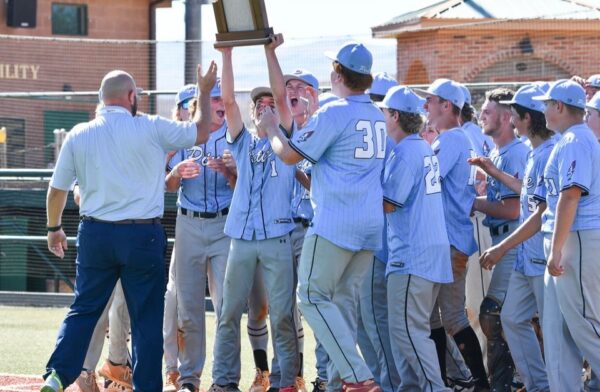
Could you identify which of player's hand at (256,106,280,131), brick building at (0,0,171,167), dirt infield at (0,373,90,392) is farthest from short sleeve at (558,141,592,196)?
brick building at (0,0,171,167)

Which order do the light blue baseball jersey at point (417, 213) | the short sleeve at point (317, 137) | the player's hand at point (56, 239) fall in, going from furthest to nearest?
the player's hand at point (56, 239)
the light blue baseball jersey at point (417, 213)
the short sleeve at point (317, 137)

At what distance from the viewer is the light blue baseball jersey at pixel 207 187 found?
8609 millimetres

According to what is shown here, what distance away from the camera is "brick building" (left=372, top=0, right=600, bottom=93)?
2105 centimetres

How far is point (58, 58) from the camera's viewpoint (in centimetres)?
2605

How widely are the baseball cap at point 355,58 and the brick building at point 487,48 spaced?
13.5m

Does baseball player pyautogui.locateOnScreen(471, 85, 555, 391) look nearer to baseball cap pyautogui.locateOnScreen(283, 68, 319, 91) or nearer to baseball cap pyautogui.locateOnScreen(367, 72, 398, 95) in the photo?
baseball cap pyautogui.locateOnScreen(367, 72, 398, 95)

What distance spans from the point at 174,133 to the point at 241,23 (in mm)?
782

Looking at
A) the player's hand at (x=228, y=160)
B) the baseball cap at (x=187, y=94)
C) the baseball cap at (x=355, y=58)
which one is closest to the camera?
the baseball cap at (x=355, y=58)

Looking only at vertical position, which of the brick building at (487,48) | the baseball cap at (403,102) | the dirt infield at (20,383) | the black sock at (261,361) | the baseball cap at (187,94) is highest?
the brick building at (487,48)

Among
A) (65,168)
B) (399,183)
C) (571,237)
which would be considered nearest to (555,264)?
(571,237)

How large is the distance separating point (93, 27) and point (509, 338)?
23.8 metres

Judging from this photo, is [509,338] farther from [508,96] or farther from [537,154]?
[508,96]

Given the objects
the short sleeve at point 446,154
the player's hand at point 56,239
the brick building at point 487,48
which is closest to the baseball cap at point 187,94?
the player's hand at point 56,239

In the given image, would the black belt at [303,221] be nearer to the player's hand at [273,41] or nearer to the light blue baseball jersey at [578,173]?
the player's hand at [273,41]
